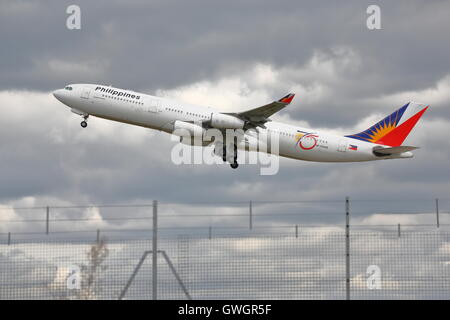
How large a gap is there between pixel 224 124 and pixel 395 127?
18.9 meters

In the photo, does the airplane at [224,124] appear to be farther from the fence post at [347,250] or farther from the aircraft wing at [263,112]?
the fence post at [347,250]

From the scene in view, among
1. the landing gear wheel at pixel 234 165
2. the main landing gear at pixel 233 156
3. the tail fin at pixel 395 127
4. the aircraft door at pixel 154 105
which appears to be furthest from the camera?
the tail fin at pixel 395 127

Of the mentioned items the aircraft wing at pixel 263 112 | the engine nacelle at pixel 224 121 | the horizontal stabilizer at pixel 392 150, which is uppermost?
the aircraft wing at pixel 263 112

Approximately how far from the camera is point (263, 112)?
154 feet

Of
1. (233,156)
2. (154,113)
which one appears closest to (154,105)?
(154,113)

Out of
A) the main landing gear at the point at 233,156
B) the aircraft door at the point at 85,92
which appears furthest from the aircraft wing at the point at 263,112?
the aircraft door at the point at 85,92

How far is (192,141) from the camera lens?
4738cm

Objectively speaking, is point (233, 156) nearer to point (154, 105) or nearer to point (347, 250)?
point (154, 105)

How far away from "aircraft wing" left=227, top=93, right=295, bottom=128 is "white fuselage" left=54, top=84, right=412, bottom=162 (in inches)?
67.2

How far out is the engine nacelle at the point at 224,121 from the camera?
4638 centimetres

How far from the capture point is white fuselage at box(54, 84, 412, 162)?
46.3 meters

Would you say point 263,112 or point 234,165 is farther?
point 234,165
